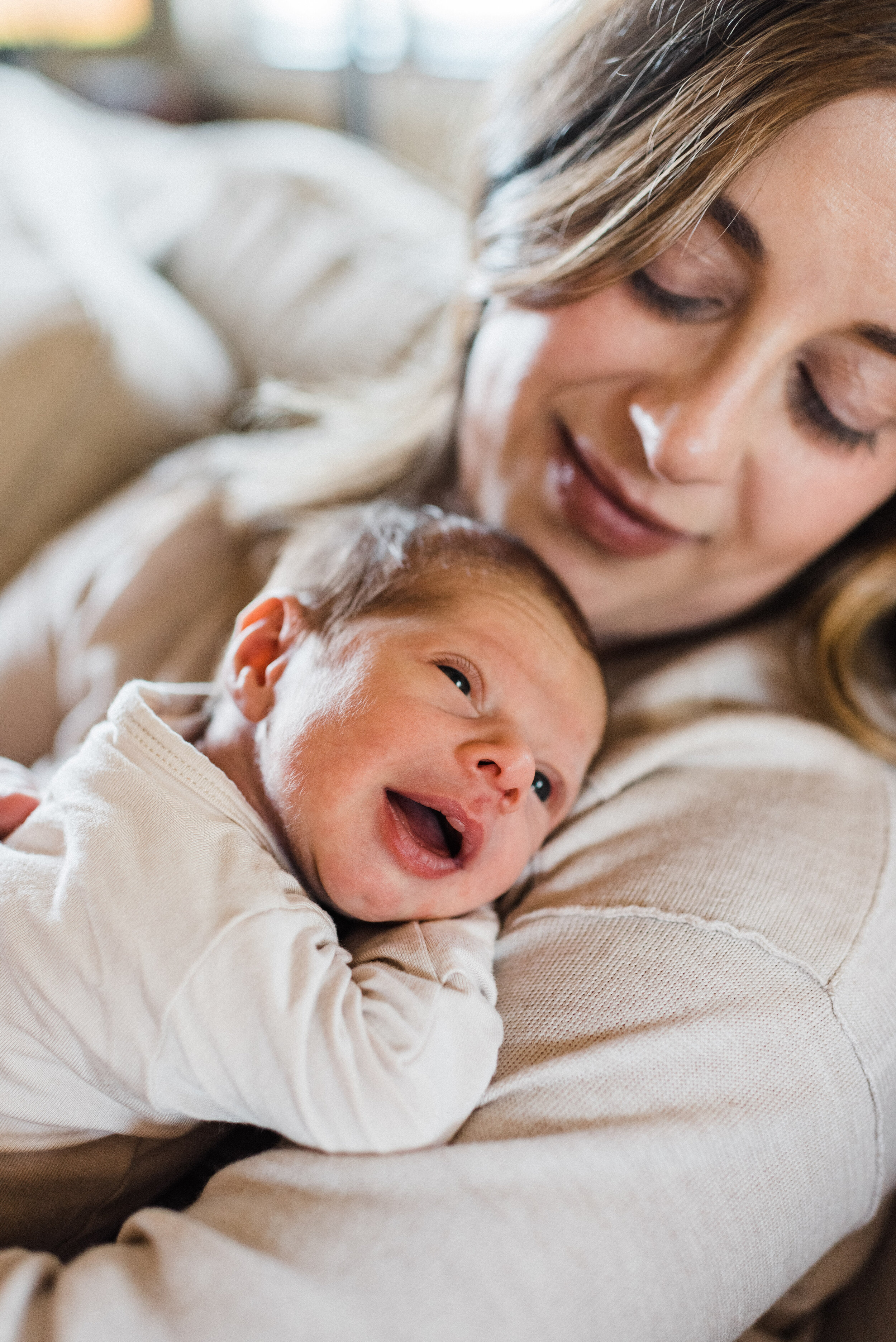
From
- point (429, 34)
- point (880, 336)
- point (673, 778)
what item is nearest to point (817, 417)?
point (880, 336)

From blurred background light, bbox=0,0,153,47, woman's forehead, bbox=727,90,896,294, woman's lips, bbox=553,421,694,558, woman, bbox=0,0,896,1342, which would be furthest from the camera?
blurred background light, bbox=0,0,153,47

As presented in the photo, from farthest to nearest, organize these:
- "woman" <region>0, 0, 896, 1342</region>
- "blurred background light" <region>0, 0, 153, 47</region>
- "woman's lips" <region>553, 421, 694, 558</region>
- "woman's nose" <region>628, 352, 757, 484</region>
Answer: "blurred background light" <region>0, 0, 153, 47</region>
"woman's lips" <region>553, 421, 694, 558</region>
"woman's nose" <region>628, 352, 757, 484</region>
"woman" <region>0, 0, 896, 1342</region>

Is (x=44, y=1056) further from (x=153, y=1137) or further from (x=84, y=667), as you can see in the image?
(x=84, y=667)

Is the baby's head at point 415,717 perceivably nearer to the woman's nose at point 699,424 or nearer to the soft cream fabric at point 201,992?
the soft cream fabric at point 201,992

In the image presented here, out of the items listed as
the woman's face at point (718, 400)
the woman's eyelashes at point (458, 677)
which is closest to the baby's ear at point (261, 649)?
the woman's eyelashes at point (458, 677)

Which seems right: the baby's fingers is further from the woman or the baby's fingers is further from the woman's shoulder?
the woman's shoulder

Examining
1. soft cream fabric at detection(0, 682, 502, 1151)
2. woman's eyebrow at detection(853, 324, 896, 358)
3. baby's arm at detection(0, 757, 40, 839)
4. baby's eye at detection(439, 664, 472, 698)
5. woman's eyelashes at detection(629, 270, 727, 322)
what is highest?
woman's eyebrow at detection(853, 324, 896, 358)

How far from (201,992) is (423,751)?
0.80 ft

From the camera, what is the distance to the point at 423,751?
0.79 m

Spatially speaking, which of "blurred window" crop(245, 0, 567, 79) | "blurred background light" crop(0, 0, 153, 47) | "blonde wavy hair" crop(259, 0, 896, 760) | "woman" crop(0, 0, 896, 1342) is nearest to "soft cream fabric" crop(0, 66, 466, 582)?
"blonde wavy hair" crop(259, 0, 896, 760)

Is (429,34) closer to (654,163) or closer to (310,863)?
(654,163)

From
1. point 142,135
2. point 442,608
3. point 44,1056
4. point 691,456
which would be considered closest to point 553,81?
point 691,456

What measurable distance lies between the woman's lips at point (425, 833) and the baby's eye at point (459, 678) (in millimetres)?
107

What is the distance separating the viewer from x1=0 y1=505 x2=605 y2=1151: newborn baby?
0.69 metres
